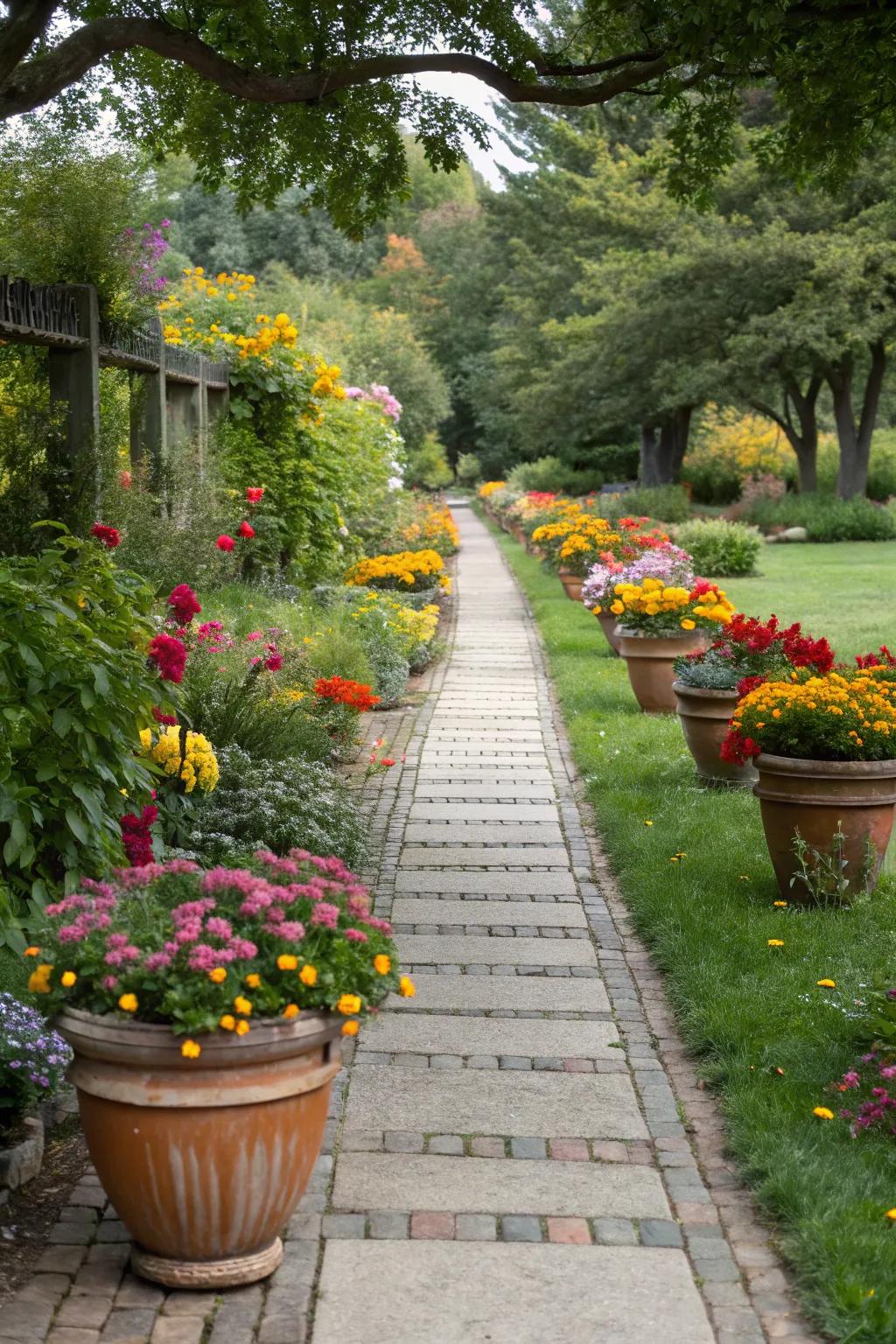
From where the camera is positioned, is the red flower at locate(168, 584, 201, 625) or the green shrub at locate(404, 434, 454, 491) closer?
the red flower at locate(168, 584, 201, 625)

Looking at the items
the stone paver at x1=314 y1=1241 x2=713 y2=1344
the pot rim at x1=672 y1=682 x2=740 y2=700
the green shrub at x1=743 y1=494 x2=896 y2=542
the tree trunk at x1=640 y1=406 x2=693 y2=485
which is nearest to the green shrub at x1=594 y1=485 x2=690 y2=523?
the green shrub at x1=743 y1=494 x2=896 y2=542

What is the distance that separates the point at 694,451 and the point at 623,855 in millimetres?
36416

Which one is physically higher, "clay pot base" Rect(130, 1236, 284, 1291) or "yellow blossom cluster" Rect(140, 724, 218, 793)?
"yellow blossom cluster" Rect(140, 724, 218, 793)

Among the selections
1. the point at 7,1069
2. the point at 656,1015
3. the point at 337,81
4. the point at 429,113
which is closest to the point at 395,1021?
the point at 656,1015

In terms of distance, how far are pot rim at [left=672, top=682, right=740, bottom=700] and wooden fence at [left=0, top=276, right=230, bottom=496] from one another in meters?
3.58

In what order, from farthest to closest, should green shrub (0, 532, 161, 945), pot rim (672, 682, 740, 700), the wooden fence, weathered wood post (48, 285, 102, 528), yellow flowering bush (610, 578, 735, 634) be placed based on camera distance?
yellow flowering bush (610, 578, 735, 634) → weathered wood post (48, 285, 102, 528) → pot rim (672, 682, 740, 700) → the wooden fence → green shrub (0, 532, 161, 945)

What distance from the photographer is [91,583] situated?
527 centimetres

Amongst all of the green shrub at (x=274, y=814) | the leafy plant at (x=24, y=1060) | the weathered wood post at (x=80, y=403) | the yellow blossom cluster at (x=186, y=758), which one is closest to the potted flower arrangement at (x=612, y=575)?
the weathered wood post at (x=80, y=403)

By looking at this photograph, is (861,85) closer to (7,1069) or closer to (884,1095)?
(884,1095)

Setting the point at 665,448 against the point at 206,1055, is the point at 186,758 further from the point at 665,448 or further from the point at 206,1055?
the point at 665,448

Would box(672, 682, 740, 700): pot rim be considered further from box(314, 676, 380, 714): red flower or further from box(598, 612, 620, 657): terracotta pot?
box(598, 612, 620, 657): terracotta pot

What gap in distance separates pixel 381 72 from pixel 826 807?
3.79m

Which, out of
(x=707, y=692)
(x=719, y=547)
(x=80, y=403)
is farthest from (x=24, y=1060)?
(x=719, y=547)

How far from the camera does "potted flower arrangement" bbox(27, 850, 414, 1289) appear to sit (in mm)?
2990
